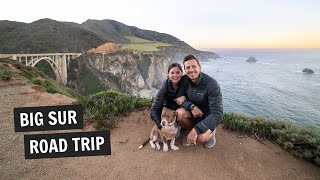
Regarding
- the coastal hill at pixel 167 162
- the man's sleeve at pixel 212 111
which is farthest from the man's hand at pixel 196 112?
the coastal hill at pixel 167 162

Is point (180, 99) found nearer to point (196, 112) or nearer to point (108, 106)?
point (196, 112)

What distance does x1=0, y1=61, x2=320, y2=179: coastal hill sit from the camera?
5.49m

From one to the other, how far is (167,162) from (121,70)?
6657 cm

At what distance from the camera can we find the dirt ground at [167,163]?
18.0 feet

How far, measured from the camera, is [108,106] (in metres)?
8.52

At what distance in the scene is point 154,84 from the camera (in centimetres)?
8169

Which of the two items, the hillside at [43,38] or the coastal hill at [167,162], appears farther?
the hillside at [43,38]

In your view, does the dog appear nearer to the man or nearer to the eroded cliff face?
the man

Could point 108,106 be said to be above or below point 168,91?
below

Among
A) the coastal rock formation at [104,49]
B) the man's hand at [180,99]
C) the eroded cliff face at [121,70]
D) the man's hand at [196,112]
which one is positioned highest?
the coastal rock formation at [104,49]

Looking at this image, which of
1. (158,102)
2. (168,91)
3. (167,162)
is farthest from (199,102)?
(167,162)

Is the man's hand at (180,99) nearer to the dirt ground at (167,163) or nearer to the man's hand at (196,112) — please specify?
the man's hand at (196,112)

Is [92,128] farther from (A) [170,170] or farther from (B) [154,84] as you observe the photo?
(B) [154,84]

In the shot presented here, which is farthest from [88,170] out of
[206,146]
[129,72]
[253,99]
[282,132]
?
[129,72]
